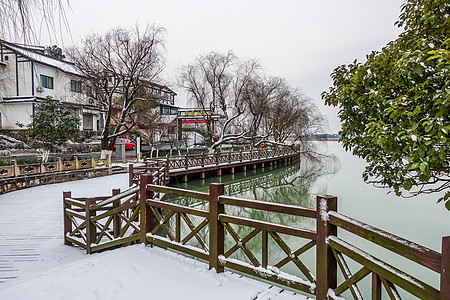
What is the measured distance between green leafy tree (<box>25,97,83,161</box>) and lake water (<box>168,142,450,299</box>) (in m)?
6.83

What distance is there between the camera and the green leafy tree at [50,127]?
1388cm

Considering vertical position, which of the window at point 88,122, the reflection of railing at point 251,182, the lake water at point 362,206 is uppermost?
the window at point 88,122

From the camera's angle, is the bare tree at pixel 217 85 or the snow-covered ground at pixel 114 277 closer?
the snow-covered ground at pixel 114 277

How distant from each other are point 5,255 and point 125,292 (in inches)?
136

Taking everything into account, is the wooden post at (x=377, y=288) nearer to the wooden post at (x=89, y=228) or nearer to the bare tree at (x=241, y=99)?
the wooden post at (x=89, y=228)

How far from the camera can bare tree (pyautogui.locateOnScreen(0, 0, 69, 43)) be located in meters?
1.95

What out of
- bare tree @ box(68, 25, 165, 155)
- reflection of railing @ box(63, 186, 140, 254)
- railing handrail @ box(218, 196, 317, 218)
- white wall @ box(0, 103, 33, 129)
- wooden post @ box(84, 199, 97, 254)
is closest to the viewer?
railing handrail @ box(218, 196, 317, 218)

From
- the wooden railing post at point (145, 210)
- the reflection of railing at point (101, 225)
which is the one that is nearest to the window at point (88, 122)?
the reflection of railing at point (101, 225)

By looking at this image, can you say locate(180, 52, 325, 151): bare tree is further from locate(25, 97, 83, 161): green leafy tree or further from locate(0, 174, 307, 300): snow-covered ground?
locate(0, 174, 307, 300): snow-covered ground

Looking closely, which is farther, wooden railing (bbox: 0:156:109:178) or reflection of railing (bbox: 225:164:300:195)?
reflection of railing (bbox: 225:164:300:195)

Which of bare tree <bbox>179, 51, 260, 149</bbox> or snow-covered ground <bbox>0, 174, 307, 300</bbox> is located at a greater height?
bare tree <bbox>179, 51, 260, 149</bbox>

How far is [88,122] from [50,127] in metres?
13.9

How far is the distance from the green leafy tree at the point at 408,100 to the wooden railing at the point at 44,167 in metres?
11.0

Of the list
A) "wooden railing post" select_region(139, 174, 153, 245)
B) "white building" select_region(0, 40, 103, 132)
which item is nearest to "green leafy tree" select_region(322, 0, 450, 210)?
"wooden railing post" select_region(139, 174, 153, 245)
